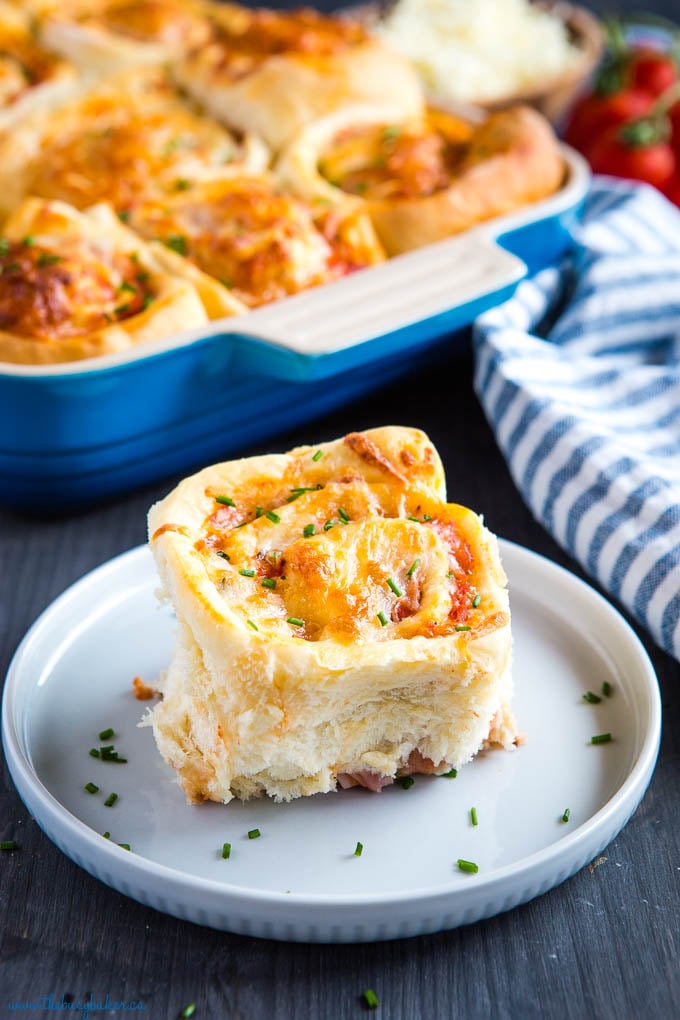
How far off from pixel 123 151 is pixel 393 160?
95 centimetres

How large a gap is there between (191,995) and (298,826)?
14.2 inches

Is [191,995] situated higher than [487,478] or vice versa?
[191,995]

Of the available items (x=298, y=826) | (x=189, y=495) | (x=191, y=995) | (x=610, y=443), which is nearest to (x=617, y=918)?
(x=298, y=826)

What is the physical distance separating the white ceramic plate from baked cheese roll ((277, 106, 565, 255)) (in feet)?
5.14

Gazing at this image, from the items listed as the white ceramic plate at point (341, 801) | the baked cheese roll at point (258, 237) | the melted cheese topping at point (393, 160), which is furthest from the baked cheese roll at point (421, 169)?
the white ceramic plate at point (341, 801)

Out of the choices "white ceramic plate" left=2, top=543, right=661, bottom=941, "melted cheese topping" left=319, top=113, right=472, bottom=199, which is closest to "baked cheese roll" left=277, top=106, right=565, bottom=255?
"melted cheese topping" left=319, top=113, right=472, bottom=199

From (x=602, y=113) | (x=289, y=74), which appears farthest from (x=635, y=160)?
(x=289, y=74)

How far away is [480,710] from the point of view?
227 cm

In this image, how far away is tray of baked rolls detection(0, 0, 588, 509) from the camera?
3268mm

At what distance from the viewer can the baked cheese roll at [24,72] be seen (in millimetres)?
4559

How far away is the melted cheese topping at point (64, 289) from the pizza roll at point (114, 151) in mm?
482

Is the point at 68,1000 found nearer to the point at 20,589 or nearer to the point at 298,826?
the point at 298,826

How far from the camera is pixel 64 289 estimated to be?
333cm

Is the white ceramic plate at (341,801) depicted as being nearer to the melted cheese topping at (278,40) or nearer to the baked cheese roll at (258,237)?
the baked cheese roll at (258,237)
